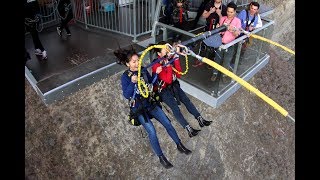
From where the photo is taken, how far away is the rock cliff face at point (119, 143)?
23.4 feet

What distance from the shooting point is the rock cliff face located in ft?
23.4

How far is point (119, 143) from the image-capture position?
25.3 feet

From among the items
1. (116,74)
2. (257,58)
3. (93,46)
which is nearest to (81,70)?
(116,74)

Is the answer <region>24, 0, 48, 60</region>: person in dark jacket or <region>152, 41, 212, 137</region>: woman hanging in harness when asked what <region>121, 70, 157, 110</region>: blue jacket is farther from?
<region>24, 0, 48, 60</region>: person in dark jacket

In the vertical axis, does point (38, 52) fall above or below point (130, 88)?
below

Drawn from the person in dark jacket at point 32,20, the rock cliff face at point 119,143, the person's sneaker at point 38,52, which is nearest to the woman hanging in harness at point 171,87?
the rock cliff face at point 119,143

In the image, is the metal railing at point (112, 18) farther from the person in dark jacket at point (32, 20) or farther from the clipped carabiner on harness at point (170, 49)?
the clipped carabiner on harness at point (170, 49)

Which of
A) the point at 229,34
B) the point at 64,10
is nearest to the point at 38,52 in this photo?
the point at 64,10

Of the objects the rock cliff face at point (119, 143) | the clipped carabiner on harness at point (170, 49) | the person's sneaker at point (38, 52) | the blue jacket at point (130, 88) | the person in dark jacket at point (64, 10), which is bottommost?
the rock cliff face at point (119, 143)

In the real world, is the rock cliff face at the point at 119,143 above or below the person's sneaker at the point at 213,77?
below

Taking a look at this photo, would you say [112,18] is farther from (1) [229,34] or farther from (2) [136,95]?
(2) [136,95]

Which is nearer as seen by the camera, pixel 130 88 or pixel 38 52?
pixel 130 88

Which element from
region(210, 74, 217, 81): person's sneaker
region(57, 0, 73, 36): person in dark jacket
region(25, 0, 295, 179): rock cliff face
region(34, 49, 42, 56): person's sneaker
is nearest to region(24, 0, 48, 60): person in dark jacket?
region(34, 49, 42, 56): person's sneaker

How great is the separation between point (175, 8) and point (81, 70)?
3.50m
